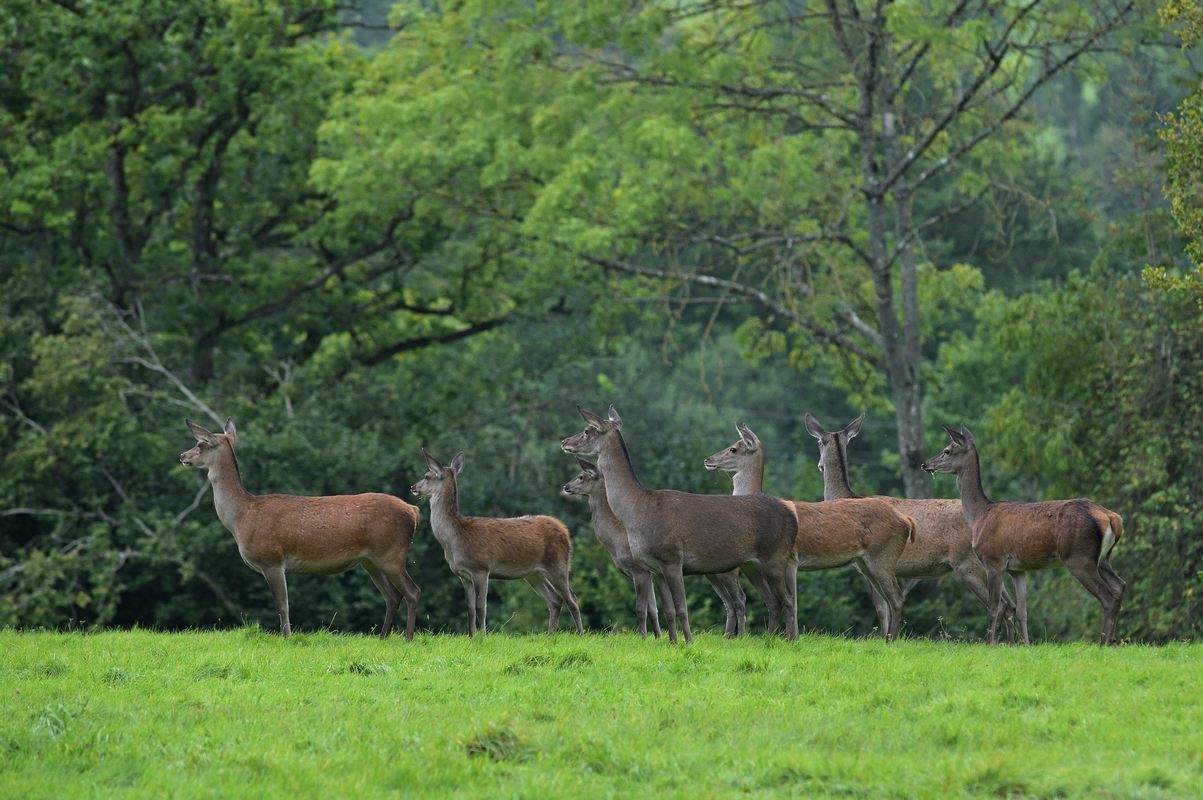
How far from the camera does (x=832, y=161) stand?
3136cm

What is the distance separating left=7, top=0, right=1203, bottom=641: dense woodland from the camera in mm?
26234

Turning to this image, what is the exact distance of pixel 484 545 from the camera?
16781 millimetres

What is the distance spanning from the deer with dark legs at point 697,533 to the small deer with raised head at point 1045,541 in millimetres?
1893

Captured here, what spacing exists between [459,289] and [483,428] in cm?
441

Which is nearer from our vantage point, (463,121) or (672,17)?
(672,17)

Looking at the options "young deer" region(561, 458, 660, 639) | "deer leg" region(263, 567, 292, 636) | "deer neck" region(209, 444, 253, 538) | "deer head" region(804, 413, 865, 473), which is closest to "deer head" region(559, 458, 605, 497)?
"young deer" region(561, 458, 660, 639)

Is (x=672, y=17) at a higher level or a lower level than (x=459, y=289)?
higher

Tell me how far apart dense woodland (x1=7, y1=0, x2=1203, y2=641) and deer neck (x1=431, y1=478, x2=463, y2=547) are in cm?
1059

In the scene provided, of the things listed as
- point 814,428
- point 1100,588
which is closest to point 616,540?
point 814,428

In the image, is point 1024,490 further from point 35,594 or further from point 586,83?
point 35,594

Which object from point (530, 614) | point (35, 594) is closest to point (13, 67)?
point (35, 594)

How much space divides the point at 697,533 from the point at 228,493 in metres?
4.60

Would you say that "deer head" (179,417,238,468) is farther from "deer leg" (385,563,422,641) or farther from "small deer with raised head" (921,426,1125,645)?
"small deer with raised head" (921,426,1125,645)

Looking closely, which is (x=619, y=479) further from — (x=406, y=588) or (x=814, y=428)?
(x=814, y=428)
